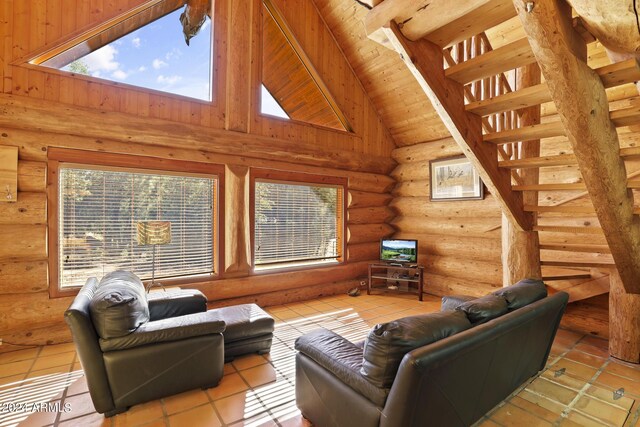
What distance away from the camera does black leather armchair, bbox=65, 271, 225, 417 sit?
6.99 ft

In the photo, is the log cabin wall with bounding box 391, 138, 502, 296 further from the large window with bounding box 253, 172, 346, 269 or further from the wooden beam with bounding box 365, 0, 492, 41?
the wooden beam with bounding box 365, 0, 492, 41

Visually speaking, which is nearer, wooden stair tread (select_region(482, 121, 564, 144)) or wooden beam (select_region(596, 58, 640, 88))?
wooden beam (select_region(596, 58, 640, 88))

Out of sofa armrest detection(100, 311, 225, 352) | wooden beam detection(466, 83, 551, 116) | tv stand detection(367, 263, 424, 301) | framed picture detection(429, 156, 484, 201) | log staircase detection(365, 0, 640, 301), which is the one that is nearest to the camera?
log staircase detection(365, 0, 640, 301)

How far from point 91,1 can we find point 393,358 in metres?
4.79

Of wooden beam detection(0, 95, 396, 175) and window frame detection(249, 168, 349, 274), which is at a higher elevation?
wooden beam detection(0, 95, 396, 175)

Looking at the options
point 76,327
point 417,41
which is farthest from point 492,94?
point 76,327

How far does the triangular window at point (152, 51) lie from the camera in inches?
141

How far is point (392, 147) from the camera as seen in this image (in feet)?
20.7

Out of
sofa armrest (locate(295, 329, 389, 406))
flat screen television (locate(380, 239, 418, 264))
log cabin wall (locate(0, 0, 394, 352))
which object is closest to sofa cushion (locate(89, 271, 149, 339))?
sofa armrest (locate(295, 329, 389, 406))

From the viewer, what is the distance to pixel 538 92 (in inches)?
81.3

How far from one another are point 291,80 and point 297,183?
1.77 m

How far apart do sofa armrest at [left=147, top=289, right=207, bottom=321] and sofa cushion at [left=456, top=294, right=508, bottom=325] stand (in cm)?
253

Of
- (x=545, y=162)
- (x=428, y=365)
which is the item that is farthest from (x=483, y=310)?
(x=545, y=162)

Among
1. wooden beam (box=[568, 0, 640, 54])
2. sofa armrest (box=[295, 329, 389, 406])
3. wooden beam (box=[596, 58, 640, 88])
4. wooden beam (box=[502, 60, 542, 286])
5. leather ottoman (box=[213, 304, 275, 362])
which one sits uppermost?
wooden beam (box=[568, 0, 640, 54])
